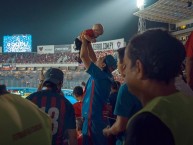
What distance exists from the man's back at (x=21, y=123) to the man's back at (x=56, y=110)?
2.23 meters

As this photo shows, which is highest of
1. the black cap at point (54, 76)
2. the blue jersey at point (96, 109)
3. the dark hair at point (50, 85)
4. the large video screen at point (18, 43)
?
the large video screen at point (18, 43)

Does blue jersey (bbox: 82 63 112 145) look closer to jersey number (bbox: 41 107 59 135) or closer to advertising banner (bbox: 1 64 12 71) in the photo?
jersey number (bbox: 41 107 59 135)

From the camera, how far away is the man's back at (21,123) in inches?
49.2

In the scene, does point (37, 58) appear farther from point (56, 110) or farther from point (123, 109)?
point (123, 109)

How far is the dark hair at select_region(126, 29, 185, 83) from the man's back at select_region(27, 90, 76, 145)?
87.8 inches

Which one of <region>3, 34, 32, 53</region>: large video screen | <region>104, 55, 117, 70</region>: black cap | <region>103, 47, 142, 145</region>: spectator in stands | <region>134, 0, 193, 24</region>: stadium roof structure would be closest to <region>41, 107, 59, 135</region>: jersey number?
<region>103, 47, 142, 145</region>: spectator in stands

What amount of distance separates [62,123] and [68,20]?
59568 millimetres

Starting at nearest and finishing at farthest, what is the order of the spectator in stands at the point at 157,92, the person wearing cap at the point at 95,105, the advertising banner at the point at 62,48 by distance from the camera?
the spectator in stands at the point at 157,92 < the person wearing cap at the point at 95,105 < the advertising banner at the point at 62,48

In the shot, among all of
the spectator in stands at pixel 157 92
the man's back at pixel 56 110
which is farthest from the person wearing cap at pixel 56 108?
the spectator in stands at pixel 157 92

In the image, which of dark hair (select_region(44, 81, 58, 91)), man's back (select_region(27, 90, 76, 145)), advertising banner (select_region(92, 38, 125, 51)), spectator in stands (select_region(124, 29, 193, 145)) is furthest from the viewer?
advertising banner (select_region(92, 38, 125, 51))

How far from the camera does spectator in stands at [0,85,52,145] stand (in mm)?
1251

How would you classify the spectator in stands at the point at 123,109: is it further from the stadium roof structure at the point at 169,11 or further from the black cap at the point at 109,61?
the stadium roof structure at the point at 169,11

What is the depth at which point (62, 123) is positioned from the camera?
3.79 meters

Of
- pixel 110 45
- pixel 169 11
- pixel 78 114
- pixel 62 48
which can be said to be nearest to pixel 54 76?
pixel 78 114
